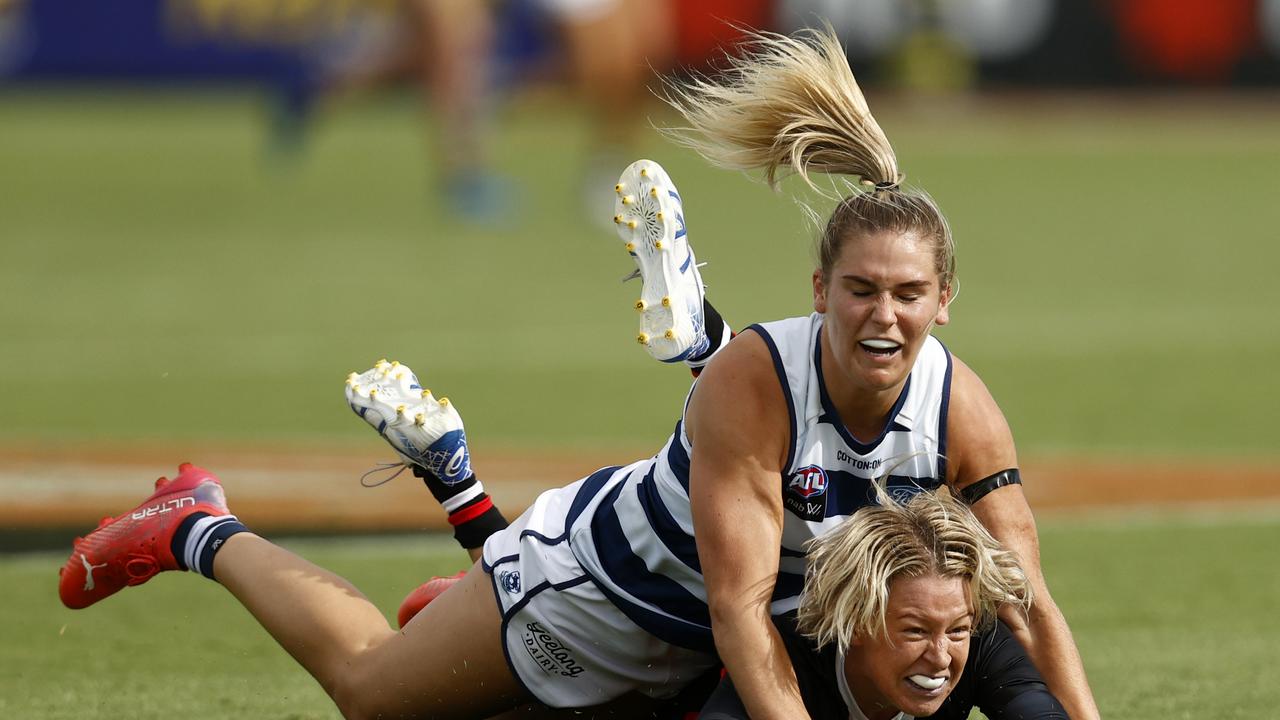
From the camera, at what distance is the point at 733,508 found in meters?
3.44

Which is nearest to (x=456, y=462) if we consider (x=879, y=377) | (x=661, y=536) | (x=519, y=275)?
(x=661, y=536)

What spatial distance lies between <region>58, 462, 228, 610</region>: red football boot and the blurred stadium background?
22 centimetres

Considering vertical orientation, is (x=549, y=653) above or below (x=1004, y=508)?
below

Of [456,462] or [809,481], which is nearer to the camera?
[809,481]

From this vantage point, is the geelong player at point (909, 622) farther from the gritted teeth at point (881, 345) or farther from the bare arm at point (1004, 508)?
the gritted teeth at point (881, 345)

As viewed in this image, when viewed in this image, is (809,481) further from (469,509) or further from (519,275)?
(519,275)

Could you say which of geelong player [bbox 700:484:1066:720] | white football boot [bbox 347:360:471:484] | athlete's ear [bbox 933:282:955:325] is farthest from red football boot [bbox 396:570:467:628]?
athlete's ear [bbox 933:282:955:325]

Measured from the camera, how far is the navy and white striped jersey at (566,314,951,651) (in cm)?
356

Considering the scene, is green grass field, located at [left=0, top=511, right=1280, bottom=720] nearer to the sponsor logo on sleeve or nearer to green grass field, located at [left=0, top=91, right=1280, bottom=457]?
the sponsor logo on sleeve

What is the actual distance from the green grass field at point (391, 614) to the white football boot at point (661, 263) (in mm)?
1160

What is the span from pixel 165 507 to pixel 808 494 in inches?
65.7

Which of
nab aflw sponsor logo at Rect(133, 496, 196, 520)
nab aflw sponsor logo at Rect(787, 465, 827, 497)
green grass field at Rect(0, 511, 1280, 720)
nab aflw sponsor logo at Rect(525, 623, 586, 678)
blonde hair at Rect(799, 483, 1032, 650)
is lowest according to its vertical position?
green grass field at Rect(0, 511, 1280, 720)

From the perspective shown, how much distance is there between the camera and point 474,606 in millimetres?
3951

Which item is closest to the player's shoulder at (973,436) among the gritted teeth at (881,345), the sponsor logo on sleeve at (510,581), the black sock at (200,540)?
the gritted teeth at (881,345)
